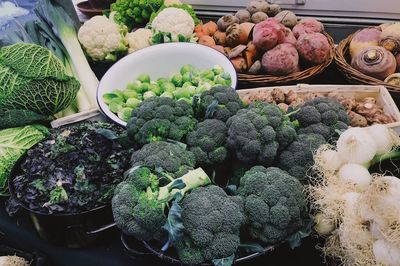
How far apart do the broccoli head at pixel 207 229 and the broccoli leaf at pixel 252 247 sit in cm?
4

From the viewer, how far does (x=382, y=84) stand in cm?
163

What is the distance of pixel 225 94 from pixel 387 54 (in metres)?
0.88

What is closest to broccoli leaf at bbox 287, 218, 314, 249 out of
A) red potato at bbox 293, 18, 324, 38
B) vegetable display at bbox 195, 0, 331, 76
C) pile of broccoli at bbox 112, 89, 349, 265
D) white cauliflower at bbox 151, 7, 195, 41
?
pile of broccoli at bbox 112, 89, 349, 265

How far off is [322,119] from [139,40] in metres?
1.22

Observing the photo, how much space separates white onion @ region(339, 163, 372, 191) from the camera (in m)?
0.96

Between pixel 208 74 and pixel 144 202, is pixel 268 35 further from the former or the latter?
pixel 144 202

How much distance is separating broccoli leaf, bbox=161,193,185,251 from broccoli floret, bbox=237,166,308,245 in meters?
0.17

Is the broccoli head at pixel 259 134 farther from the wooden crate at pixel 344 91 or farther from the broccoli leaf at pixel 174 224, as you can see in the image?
the wooden crate at pixel 344 91

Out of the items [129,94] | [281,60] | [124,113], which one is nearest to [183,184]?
[124,113]

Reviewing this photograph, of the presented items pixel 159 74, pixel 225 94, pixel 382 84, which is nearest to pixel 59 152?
pixel 225 94

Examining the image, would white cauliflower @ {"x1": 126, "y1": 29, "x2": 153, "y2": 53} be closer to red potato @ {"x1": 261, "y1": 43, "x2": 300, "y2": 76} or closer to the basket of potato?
the basket of potato

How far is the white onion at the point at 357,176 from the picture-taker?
0.96 m

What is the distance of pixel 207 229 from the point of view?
92 cm

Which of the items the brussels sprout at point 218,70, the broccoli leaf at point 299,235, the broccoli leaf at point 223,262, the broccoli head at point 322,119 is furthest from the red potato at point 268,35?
the broccoli leaf at point 223,262
